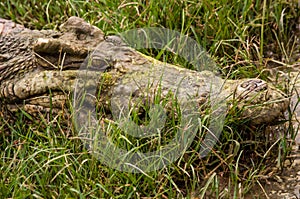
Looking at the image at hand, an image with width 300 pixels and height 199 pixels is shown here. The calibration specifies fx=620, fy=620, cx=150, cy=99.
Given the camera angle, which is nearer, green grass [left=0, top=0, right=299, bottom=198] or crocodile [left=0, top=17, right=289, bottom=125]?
green grass [left=0, top=0, right=299, bottom=198]

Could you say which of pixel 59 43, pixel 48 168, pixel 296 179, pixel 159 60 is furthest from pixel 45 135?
pixel 296 179

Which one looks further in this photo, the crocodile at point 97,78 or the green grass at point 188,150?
the crocodile at point 97,78

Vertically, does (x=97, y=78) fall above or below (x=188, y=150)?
above

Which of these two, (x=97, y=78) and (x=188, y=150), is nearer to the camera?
(x=188, y=150)
